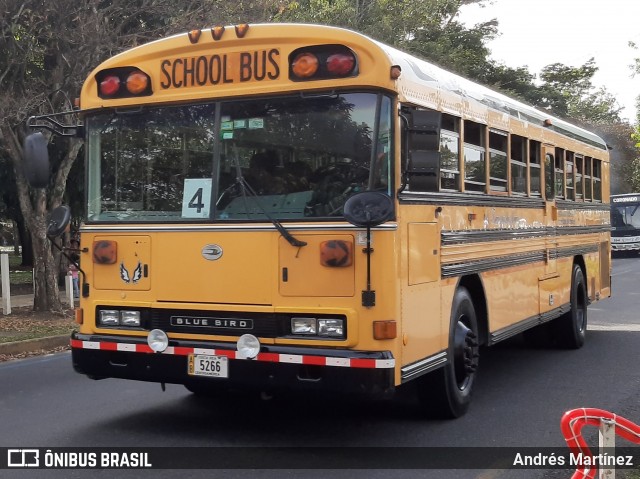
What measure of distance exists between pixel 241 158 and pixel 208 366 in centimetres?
150

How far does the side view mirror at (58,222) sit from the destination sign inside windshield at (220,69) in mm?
1232

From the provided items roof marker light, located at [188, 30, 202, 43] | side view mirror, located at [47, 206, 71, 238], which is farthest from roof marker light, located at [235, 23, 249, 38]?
side view mirror, located at [47, 206, 71, 238]

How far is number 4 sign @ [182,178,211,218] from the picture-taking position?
19.9 ft

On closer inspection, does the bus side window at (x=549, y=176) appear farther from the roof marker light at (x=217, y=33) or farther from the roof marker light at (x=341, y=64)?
the roof marker light at (x=217, y=33)

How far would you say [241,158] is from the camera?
19.7ft

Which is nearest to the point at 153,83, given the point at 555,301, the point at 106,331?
the point at 106,331

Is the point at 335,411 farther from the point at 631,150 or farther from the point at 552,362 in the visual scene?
the point at 631,150

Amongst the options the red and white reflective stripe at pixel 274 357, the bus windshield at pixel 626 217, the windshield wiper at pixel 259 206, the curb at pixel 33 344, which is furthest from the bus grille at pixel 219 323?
the bus windshield at pixel 626 217

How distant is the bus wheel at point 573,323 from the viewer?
433 inches

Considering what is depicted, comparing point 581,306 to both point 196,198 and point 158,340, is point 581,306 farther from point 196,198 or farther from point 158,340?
point 158,340

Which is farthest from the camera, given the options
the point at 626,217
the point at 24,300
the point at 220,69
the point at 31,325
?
the point at 626,217

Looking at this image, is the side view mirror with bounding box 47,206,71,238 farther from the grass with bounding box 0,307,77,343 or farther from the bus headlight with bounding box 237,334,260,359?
the grass with bounding box 0,307,77,343

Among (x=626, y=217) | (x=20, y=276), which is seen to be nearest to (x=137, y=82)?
(x=20, y=276)

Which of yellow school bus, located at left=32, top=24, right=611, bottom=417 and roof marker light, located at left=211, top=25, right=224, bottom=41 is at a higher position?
roof marker light, located at left=211, top=25, right=224, bottom=41
